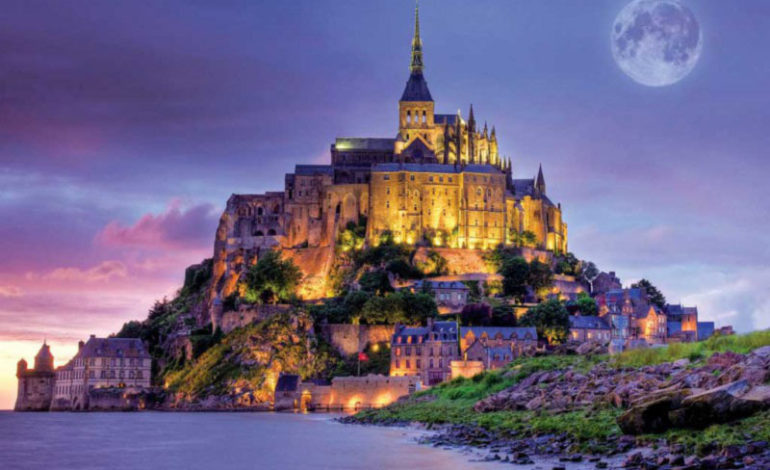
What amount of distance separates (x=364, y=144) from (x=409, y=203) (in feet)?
67.6

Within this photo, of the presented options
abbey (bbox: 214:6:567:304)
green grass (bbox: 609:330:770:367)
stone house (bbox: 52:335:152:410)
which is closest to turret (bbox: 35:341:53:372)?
stone house (bbox: 52:335:152:410)

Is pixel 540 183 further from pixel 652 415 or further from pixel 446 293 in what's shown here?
pixel 652 415

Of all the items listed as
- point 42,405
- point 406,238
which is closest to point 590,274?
point 406,238

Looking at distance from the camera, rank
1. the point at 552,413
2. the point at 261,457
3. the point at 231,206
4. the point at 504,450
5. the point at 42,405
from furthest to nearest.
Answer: the point at 231,206 → the point at 42,405 → the point at 261,457 → the point at 552,413 → the point at 504,450

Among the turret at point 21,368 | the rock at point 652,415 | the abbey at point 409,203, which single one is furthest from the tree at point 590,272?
the rock at point 652,415

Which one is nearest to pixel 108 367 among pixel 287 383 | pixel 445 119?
pixel 287 383

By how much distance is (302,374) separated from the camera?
303ft

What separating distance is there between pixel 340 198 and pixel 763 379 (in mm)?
96410

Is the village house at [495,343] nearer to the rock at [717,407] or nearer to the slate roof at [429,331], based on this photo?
the slate roof at [429,331]

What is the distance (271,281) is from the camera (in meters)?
106

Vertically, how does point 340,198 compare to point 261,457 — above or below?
above

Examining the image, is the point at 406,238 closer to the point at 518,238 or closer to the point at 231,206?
the point at 518,238

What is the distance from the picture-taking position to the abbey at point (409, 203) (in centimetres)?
12175

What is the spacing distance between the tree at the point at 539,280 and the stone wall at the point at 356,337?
73.8 feet
